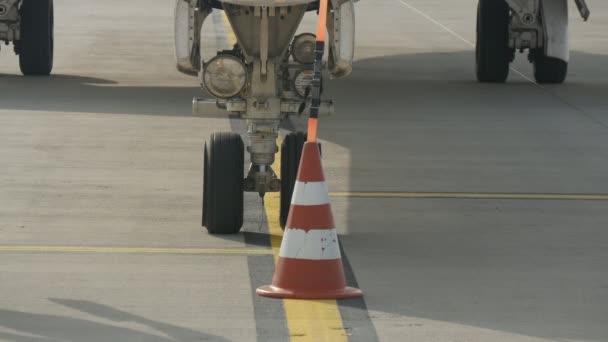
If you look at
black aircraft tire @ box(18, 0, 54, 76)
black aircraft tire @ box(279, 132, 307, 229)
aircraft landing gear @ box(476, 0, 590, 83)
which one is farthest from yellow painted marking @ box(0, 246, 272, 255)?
aircraft landing gear @ box(476, 0, 590, 83)

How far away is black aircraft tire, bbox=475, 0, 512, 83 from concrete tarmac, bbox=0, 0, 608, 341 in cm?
39

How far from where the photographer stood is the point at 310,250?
23.7 feet

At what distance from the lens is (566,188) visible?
1062cm

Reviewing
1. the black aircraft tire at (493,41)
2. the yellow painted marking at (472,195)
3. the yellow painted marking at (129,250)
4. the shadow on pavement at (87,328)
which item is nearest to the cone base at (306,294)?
the shadow on pavement at (87,328)

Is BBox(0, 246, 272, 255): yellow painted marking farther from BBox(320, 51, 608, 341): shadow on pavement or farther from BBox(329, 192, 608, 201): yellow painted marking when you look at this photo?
BBox(329, 192, 608, 201): yellow painted marking

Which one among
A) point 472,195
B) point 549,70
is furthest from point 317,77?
point 549,70

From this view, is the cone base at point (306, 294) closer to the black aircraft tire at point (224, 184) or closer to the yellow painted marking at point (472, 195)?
the black aircraft tire at point (224, 184)

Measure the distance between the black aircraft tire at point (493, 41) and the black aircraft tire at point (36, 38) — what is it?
472cm

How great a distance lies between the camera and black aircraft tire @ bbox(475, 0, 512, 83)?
17.2 metres

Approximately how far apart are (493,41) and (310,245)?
34.0 ft

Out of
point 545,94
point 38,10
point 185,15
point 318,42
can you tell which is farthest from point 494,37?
point 318,42

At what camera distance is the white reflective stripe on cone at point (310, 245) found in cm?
723

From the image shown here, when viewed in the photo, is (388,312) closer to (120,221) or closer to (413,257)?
(413,257)

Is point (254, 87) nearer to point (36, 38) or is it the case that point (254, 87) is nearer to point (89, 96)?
point (89, 96)
